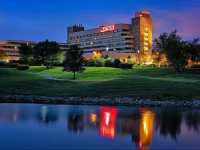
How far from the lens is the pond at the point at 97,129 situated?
25875mm

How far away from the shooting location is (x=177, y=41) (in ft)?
412

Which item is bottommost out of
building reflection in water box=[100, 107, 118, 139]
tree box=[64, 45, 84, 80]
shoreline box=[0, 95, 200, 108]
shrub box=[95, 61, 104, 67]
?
shoreline box=[0, 95, 200, 108]

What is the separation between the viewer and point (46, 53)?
144 metres

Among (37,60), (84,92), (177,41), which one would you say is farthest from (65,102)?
(37,60)

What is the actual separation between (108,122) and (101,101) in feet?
62.8

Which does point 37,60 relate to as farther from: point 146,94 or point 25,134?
point 25,134

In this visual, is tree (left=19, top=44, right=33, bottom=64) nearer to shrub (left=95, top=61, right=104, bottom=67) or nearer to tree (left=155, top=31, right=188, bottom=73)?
shrub (left=95, top=61, right=104, bottom=67)

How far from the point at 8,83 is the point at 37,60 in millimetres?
77499

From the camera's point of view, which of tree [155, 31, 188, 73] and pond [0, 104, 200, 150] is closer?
pond [0, 104, 200, 150]

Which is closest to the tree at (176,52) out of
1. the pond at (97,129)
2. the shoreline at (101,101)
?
the shoreline at (101,101)

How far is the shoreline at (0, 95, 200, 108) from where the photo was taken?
5378cm

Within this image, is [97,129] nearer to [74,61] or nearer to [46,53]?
[74,61]

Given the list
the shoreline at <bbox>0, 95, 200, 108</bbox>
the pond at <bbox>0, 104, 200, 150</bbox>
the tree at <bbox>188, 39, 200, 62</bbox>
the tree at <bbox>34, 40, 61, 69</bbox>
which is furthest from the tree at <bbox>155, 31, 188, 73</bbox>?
the pond at <bbox>0, 104, 200, 150</bbox>

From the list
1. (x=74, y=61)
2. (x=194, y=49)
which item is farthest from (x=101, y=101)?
(x=194, y=49)
